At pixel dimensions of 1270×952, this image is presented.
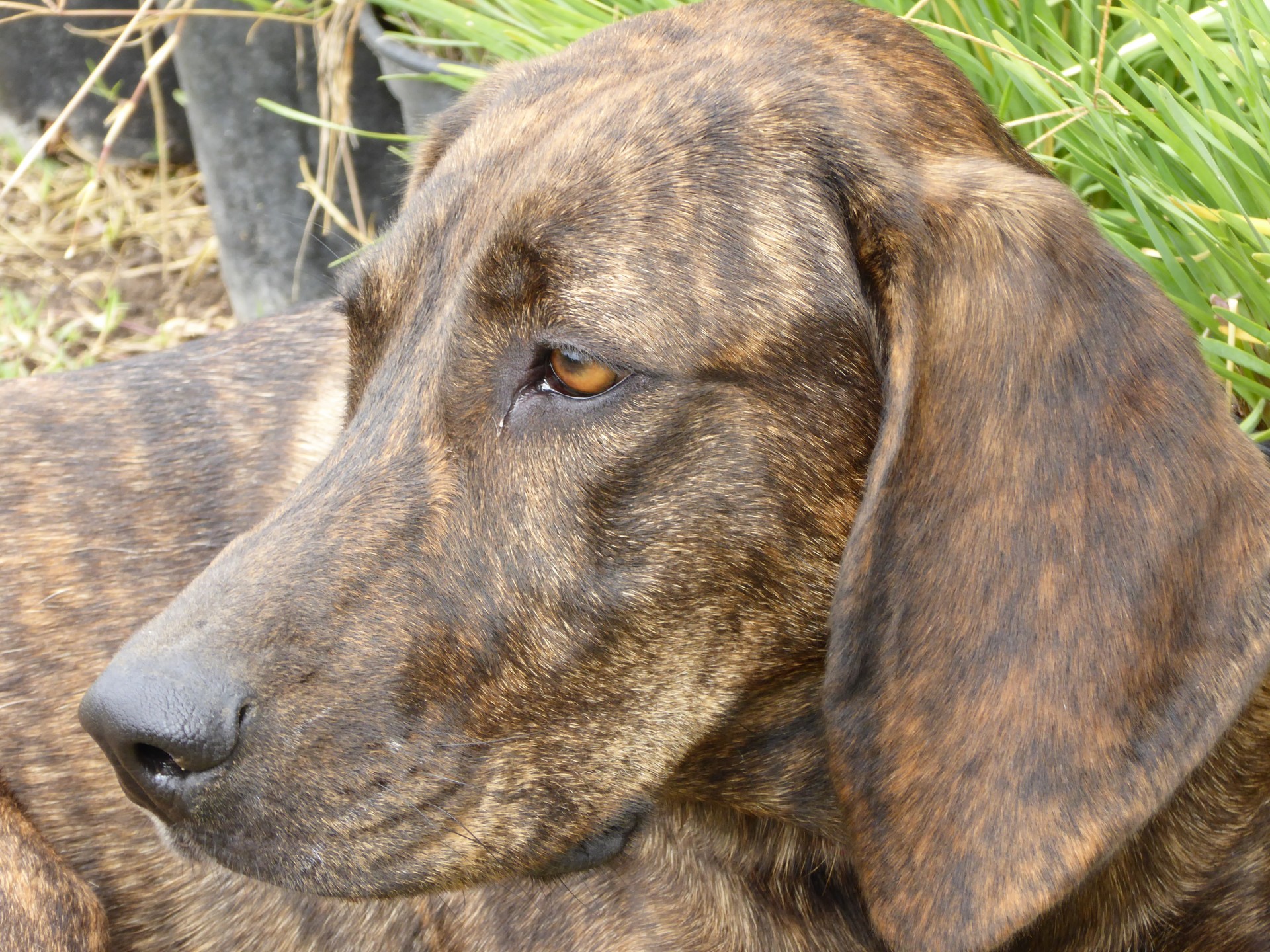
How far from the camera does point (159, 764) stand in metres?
2.04

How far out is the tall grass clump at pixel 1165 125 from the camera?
3266 millimetres

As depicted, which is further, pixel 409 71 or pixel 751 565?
pixel 409 71

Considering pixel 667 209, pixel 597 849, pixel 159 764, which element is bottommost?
pixel 597 849

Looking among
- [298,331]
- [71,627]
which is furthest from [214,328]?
[71,627]

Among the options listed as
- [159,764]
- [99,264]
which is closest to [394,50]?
[99,264]

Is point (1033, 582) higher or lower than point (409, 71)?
higher

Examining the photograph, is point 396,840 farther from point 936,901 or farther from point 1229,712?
point 1229,712

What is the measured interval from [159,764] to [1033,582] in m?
1.22

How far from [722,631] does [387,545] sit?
523 millimetres

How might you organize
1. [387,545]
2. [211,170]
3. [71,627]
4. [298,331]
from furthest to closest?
[211,170]
[298,331]
[71,627]
[387,545]

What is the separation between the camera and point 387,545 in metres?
2.19

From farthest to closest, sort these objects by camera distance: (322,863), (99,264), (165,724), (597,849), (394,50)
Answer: (99,264) → (394,50) → (597,849) → (322,863) → (165,724)

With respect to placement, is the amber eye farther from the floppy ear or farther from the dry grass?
the dry grass

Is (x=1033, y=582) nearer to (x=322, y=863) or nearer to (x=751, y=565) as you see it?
(x=751, y=565)
